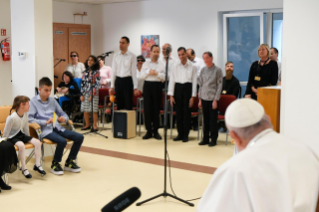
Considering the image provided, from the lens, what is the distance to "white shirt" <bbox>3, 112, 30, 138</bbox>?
4746 millimetres

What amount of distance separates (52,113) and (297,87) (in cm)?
314

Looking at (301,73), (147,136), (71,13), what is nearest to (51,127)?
(147,136)

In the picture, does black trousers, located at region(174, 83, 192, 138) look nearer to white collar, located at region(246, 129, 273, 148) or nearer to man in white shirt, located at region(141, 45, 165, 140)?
man in white shirt, located at region(141, 45, 165, 140)

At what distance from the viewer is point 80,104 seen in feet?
29.7

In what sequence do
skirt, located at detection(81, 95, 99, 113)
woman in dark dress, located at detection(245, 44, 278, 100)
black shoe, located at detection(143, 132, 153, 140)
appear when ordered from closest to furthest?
woman in dark dress, located at detection(245, 44, 278, 100), black shoe, located at detection(143, 132, 153, 140), skirt, located at detection(81, 95, 99, 113)

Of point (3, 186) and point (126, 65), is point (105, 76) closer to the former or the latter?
point (126, 65)

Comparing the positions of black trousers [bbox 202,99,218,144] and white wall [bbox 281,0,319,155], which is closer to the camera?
white wall [bbox 281,0,319,155]

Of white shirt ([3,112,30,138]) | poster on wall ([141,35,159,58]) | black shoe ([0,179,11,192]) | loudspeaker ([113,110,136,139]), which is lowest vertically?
black shoe ([0,179,11,192])

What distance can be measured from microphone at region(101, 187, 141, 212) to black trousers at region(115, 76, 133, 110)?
6234 millimetres

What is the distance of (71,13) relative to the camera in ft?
36.8

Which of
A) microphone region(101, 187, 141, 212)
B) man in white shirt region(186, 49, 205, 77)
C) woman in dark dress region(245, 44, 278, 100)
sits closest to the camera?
microphone region(101, 187, 141, 212)

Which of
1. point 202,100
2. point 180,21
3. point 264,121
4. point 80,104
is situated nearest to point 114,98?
point 80,104

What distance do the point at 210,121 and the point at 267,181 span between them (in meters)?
5.34

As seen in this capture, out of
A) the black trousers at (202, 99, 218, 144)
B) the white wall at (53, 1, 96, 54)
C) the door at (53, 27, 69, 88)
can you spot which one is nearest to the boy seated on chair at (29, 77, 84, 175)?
the black trousers at (202, 99, 218, 144)
